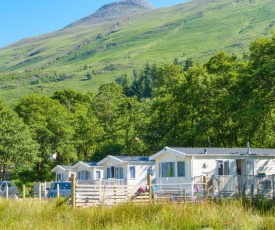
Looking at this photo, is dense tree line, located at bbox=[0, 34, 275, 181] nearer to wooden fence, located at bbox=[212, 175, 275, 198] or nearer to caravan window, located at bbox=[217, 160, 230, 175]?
caravan window, located at bbox=[217, 160, 230, 175]

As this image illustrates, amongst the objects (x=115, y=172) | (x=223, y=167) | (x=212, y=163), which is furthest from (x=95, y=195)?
(x=115, y=172)

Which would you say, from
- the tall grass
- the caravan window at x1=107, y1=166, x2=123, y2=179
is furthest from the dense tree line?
the tall grass

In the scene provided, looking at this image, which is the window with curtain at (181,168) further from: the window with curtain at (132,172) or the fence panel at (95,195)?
the fence panel at (95,195)

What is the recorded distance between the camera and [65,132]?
6378 centimetres

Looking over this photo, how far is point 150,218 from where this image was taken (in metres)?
14.9

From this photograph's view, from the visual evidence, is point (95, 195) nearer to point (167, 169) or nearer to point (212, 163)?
point (212, 163)

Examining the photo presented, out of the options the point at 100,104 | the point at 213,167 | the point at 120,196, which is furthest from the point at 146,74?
the point at 120,196

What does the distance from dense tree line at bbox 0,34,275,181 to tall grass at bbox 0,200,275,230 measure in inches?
954

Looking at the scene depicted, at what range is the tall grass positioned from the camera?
13.5m

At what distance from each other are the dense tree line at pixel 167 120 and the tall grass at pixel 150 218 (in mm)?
24241

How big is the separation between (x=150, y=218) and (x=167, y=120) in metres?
41.9

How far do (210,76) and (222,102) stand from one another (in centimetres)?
451

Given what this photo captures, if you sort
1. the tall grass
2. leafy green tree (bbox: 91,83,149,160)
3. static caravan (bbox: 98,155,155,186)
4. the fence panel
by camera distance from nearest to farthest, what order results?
1. the tall grass
2. the fence panel
3. static caravan (bbox: 98,155,155,186)
4. leafy green tree (bbox: 91,83,149,160)

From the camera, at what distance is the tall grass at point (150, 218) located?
1349 cm
